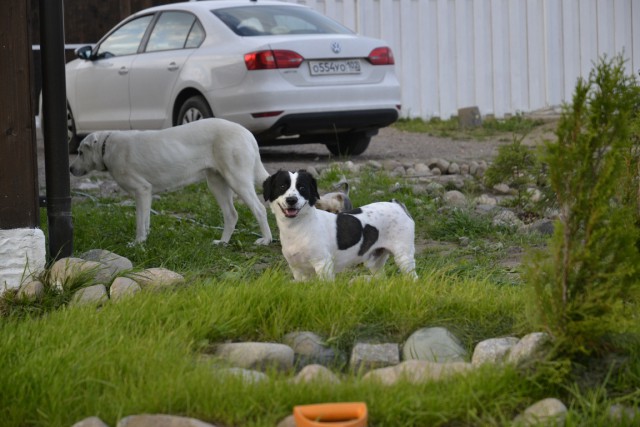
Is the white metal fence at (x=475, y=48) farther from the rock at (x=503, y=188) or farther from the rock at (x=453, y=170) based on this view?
the rock at (x=503, y=188)

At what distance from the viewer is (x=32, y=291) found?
5.85m

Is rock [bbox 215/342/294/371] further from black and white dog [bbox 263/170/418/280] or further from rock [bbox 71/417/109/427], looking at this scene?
black and white dog [bbox 263/170/418/280]

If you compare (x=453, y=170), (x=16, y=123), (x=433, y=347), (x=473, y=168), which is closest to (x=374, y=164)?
(x=453, y=170)

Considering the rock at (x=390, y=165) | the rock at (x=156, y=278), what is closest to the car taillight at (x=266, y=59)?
the rock at (x=390, y=165)

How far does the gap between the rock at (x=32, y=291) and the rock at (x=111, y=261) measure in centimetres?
38

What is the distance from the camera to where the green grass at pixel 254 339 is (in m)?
4.12

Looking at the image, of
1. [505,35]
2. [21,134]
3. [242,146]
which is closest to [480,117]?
[505,35]

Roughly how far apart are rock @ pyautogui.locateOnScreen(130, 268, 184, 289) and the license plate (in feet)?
Answer: 21.0

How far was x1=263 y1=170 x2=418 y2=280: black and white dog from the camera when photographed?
6328mm

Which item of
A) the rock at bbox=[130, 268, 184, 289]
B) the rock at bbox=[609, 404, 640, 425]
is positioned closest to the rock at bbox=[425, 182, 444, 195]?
the rock at bbox=[130, 268, 184, 289]

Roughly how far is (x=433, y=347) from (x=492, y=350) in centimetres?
26

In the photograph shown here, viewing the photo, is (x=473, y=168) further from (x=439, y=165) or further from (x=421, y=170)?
(x=421, y=170)

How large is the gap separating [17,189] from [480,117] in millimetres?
11750

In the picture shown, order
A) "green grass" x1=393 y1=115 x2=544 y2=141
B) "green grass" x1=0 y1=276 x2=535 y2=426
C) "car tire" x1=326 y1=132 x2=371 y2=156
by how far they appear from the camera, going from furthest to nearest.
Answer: "green grass" x1=393 y1=115 x2=544 y2=141 → "car tire" x1=326 y1=132 x2=371 y2=156 → "green grass" x1=0 y1=276 x2=535 y2=426
